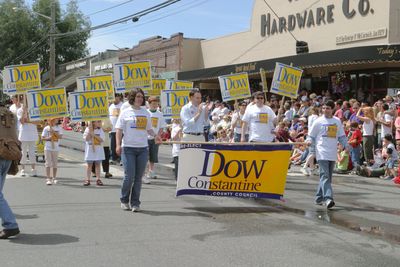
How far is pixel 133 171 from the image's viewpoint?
8.52 m

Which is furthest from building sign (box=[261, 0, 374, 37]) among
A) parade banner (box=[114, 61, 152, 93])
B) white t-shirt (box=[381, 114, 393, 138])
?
parade banner (box=[114, 61, 152, 93])

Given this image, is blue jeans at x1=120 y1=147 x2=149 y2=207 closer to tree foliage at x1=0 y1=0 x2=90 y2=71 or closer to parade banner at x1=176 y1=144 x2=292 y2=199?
parade banner at x1=176 y1=144 x2=292 y2=199

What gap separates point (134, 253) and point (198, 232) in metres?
1.29

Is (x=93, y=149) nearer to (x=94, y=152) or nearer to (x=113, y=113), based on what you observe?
(x=94, y=152)

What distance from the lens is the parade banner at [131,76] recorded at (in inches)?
617

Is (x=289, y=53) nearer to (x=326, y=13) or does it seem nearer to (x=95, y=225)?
(x=326, y=13)

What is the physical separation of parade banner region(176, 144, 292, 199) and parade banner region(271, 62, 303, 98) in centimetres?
411

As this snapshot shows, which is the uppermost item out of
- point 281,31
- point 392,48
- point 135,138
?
point 281,31

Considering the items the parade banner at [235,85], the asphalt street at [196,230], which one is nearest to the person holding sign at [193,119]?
the asphalt street at [196,230]

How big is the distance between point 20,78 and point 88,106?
3234 mm

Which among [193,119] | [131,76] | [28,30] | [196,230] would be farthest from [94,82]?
[28,30]

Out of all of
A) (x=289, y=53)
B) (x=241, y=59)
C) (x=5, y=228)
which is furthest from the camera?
(x=241, y=59)

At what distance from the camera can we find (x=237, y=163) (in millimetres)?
8922

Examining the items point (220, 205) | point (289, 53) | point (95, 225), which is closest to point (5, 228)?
point (95, 225)
